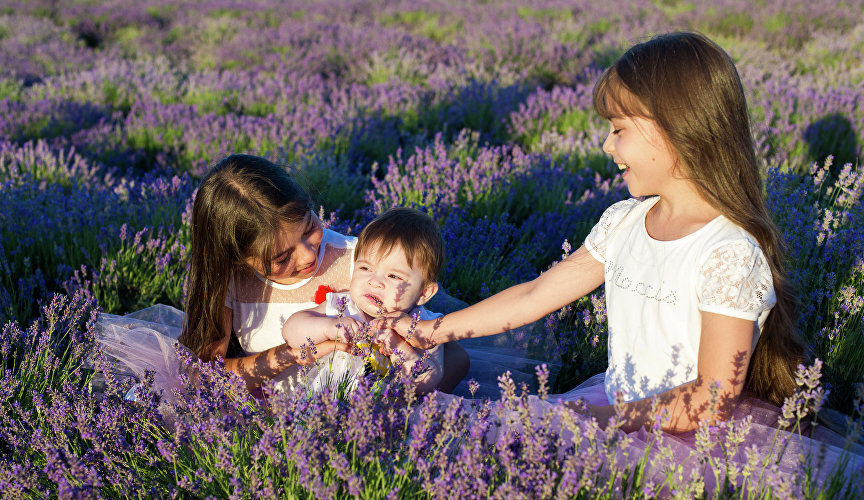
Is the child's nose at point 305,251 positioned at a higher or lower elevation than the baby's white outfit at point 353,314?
higher

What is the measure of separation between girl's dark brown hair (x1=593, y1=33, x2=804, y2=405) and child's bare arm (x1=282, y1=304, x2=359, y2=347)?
105 cm

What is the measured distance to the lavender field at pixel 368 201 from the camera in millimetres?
1562

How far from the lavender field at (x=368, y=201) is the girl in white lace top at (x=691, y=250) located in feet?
0.80

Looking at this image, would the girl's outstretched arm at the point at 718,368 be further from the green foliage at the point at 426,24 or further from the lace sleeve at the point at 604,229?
the green foliage at the point at 426,24

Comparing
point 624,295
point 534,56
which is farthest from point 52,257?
point 534,56

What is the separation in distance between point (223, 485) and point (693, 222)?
145 cm

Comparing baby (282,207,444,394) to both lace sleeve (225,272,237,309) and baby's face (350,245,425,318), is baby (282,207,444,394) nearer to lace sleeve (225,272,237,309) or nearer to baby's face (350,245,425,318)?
baby's face (350,245,425,318)

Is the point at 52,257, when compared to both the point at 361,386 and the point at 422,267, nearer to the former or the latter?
the point at 422,267

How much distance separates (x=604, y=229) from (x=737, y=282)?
2.00ft

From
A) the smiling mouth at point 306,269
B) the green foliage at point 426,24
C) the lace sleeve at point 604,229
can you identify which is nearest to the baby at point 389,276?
the smiling mouth at point 306,269

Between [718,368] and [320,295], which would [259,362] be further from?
[718,368]

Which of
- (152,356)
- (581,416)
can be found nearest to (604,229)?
(581,416)

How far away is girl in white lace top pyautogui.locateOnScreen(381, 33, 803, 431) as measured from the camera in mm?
1845

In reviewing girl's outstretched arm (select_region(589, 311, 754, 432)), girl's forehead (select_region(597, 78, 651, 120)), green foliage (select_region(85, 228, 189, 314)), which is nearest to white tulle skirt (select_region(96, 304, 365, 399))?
green foliage (select_region(85, 228, 189, 314))
